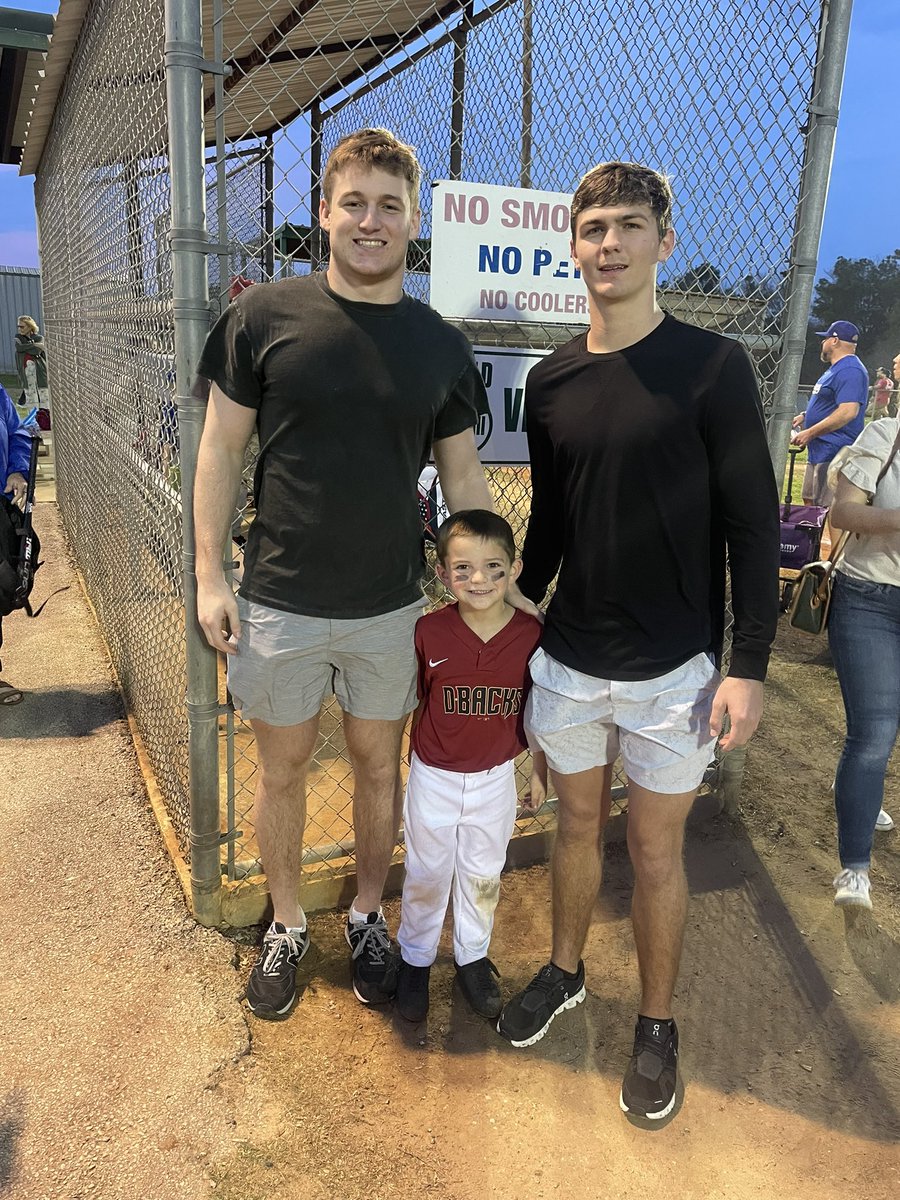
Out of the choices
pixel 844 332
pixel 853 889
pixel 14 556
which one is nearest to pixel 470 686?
pixel 853 889

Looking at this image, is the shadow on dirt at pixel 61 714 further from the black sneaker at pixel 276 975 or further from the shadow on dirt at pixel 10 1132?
the shadow on dirt at pixel 10 1132

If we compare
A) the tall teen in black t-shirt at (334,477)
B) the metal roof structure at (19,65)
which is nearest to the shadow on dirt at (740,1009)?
the tall teen in black t-shirt at (334,477)

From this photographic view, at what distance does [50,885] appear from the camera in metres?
2.99

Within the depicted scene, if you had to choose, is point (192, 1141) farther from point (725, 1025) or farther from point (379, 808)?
point (725, 1025)


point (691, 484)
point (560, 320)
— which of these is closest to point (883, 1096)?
point (691, 484)

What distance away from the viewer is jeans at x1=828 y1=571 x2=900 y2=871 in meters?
2.88

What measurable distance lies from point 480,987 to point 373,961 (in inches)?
13.2

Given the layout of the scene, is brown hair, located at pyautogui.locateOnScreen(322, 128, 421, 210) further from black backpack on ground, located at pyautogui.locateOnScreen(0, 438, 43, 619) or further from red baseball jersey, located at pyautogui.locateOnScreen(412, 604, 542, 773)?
black backpack on ground, located at pyautogui.locateOnScreen(0, 438, 43, 619)

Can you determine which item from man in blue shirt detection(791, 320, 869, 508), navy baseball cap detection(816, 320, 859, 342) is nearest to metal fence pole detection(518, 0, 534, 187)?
man in blue shirt detection(791, 320, 869, 508)

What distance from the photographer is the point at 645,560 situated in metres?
2.07

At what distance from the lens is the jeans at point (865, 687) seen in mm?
2875

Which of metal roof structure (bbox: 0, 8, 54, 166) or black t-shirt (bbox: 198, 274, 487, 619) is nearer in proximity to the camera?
black t-shirt (bbox: 198, 274, 487, 619)

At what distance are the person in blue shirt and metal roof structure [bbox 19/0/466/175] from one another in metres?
1.78

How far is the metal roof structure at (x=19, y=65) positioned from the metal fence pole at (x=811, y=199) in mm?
4731
